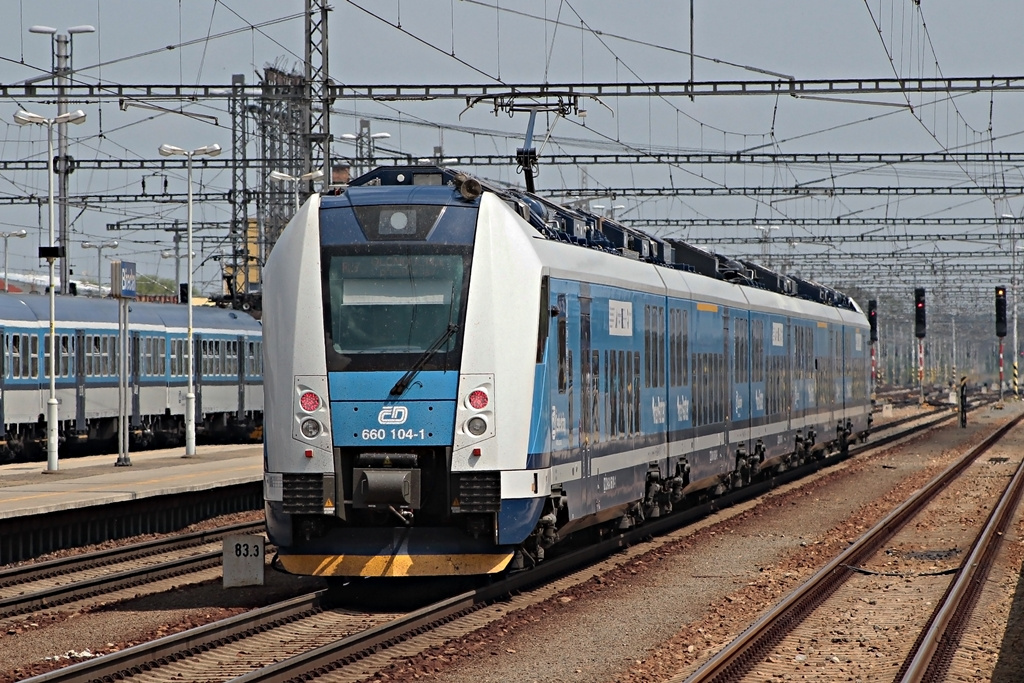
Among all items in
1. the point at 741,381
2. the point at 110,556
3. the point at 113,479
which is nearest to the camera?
the point at 110,556

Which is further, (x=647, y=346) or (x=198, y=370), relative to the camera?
(x=198, y=370)

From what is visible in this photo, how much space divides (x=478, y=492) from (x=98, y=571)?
265 inches

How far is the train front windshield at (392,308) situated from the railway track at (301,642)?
2.17 metres

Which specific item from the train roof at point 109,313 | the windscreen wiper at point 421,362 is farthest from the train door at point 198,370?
the windscreen wiper at point 421,362

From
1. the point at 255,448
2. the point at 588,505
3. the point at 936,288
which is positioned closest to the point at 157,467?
the point at 255,448

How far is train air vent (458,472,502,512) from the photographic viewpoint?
13.1 meters

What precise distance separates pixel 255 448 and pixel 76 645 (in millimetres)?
25024

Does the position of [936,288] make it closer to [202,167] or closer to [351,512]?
[202,167]

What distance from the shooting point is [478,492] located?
13.1 m

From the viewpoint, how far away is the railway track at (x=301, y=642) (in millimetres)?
10672

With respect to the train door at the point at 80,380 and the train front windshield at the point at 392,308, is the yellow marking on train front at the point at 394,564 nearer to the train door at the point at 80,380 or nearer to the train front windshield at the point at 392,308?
the train front windshield at the point at 392,308

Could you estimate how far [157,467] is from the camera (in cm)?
2873

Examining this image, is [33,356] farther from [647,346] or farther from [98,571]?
[647,346]

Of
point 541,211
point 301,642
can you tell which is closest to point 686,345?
point 541,211
